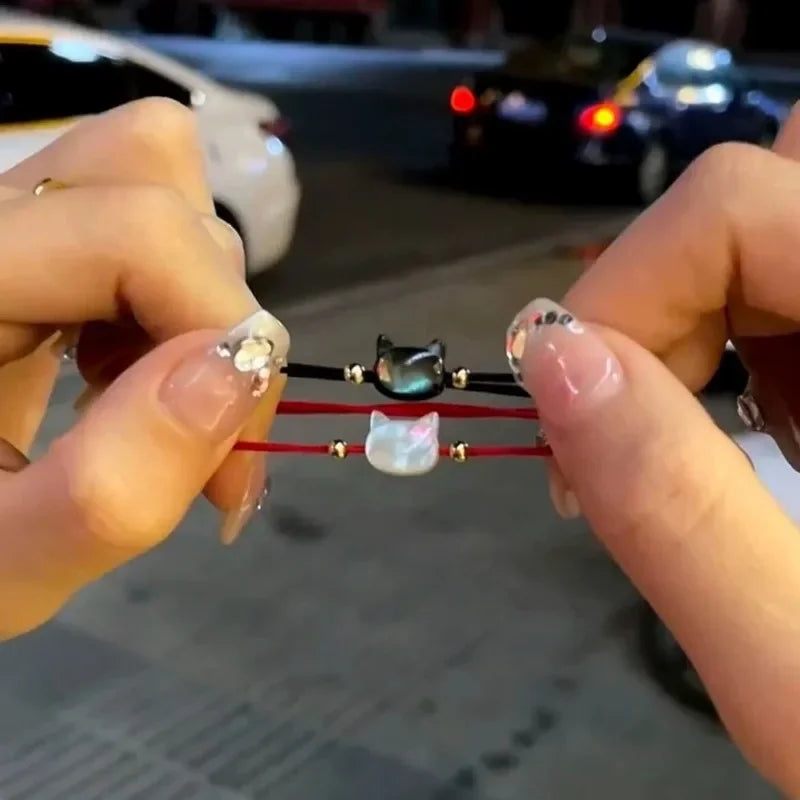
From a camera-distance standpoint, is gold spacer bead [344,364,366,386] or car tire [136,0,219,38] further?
car tire [136,0,219,38]

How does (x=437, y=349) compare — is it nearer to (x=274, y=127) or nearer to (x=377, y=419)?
(x=377, y=419)

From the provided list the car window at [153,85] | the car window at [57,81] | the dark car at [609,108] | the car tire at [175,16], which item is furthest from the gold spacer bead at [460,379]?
the car tire at [175,16]

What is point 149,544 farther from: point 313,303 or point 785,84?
point 785,84

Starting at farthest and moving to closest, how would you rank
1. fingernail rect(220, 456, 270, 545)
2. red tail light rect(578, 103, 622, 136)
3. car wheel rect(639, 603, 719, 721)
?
red tail light rect(578, 103, 622, 136)
car wheel rect(639, 603, 719, 721)
fingernail rect(220, 456, 270, 545)

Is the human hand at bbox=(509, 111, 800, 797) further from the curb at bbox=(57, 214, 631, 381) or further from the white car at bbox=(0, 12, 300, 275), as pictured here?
the curb at bbox=(57, 214, 631, 381)

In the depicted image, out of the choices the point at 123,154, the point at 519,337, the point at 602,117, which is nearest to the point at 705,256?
the point at 519,337

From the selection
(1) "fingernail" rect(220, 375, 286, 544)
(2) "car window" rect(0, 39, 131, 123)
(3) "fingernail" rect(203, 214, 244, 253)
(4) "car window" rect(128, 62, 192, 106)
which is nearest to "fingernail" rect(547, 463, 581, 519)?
(1) "fingernail" rect(220, 375, 286, 544)
